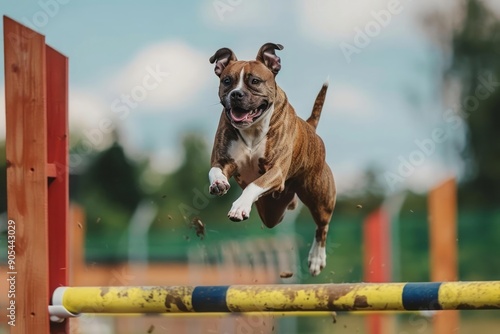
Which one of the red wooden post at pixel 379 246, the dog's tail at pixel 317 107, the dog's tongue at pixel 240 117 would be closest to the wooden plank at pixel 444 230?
the red wooden post at pixel 379 246

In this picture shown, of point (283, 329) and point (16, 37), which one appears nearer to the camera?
point (16, 37)

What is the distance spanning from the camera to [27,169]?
5.75 metres

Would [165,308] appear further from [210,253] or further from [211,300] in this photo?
[210,253]

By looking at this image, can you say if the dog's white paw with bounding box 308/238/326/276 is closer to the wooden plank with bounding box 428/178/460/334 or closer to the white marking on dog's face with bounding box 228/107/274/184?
the white marking on dog's face with bounding box 228/107/274/184

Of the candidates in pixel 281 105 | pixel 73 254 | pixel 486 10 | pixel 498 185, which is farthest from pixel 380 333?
pixel 486 10

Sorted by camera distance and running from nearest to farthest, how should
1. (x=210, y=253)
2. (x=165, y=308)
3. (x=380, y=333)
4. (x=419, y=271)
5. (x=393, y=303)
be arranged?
(x=393, y=303), (x=165, y=308), (x=380, y=333), (x=210, y=253), (x=419, y=271)

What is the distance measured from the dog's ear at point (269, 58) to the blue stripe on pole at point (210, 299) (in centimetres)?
120

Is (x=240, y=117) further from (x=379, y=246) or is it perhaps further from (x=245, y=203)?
(x=379, y=246)

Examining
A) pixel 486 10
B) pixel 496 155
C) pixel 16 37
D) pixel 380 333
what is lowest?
pixel 380 333

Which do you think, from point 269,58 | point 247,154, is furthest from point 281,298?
point 269,58

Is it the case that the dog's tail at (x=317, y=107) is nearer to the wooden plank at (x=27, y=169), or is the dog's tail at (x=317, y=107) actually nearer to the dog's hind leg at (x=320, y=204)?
the dog's hind leg at (x=320, y=204)

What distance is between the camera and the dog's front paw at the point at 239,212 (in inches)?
207

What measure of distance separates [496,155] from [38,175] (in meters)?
25.1

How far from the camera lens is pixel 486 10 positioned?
3102 cm
